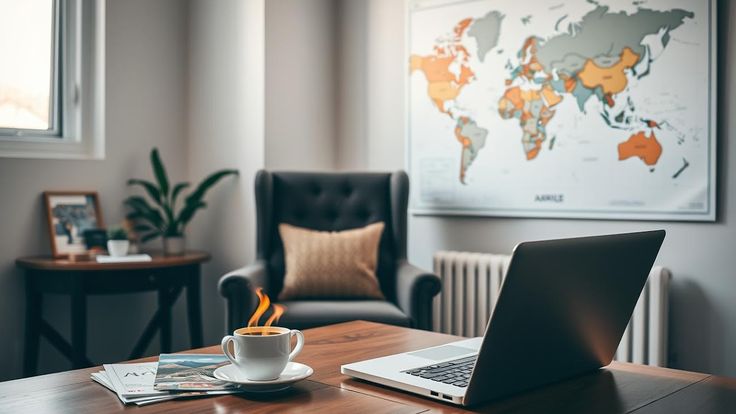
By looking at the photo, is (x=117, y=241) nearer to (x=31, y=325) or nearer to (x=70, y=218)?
(x=70, y=218)

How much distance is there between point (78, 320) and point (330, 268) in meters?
0.98

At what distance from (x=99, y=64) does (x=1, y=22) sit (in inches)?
16.7

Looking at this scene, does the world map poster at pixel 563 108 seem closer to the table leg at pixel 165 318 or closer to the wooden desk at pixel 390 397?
the table leg at pixel 165 318

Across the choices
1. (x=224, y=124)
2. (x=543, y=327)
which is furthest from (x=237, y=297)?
(x=543, y=327)

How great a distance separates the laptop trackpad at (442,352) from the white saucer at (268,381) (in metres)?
0.21

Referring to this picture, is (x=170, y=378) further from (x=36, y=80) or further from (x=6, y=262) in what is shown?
(x=36, y=80)

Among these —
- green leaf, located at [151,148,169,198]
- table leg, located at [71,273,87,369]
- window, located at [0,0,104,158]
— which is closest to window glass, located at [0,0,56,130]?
window, located at [0,0,104,158]

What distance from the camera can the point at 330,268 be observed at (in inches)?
117

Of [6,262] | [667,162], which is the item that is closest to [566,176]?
[667,162]

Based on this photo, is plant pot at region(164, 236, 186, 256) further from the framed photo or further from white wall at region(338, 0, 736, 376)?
white wall at region(338, 0, 736, 376)

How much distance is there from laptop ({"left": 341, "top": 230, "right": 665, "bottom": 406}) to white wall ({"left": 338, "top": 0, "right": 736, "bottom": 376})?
64.1 inches

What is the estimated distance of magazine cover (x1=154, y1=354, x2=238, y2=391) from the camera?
1128 millimetres

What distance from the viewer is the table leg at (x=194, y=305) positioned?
3.25 m

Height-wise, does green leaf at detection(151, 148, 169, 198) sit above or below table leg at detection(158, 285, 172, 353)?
above
